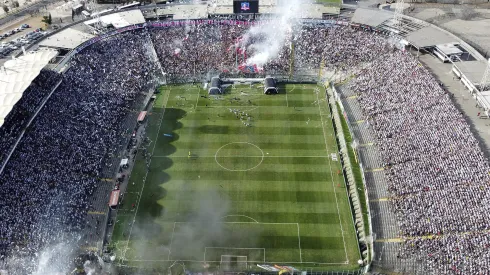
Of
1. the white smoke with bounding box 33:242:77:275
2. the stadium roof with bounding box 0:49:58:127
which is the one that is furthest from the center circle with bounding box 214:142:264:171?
the stadium roof with bounding box 0:49:58:127

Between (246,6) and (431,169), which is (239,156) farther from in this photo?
(246,6)

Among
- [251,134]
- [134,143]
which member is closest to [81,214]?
[134,143]

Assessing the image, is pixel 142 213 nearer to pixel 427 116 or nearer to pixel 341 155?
pixel 341 155

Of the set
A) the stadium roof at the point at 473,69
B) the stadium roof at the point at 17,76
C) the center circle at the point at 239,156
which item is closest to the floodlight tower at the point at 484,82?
the stadium roof at the point at 473,69

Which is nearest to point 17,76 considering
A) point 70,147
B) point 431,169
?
point 70,147

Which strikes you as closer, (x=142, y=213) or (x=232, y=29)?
(x=142, y=213)

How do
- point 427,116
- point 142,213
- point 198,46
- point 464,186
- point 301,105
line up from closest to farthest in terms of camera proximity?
1. point 464,186
2. point 142,213
3. point 427,116
4. point 301,105
5. point 198,46
